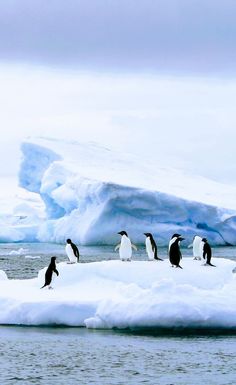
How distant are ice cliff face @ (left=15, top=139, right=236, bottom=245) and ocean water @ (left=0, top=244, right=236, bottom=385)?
26981mm

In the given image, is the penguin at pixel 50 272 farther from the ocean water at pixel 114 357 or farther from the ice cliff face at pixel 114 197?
the ice cliff face at pixel 114 197

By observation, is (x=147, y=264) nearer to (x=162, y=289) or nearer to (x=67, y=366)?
(x=162, y=289)

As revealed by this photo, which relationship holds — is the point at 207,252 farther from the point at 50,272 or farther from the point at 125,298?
the point at 125,298

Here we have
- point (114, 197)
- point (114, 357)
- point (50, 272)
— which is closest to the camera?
point (114, 357)

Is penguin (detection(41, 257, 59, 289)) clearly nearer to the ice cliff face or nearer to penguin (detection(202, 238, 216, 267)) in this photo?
penguin (detection(202, 238, 216, 267))

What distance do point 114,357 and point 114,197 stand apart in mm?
29844

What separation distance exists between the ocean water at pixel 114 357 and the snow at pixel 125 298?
227mm

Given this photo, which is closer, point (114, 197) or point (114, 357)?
point (114, 357)

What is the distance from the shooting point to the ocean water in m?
12.7

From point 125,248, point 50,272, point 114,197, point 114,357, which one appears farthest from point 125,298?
point 114,197

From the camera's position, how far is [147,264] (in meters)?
19.0

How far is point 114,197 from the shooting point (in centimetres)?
4384

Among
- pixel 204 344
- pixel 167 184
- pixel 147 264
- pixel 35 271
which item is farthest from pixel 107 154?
pixel 204 344

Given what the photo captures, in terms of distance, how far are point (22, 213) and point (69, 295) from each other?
5196cm
